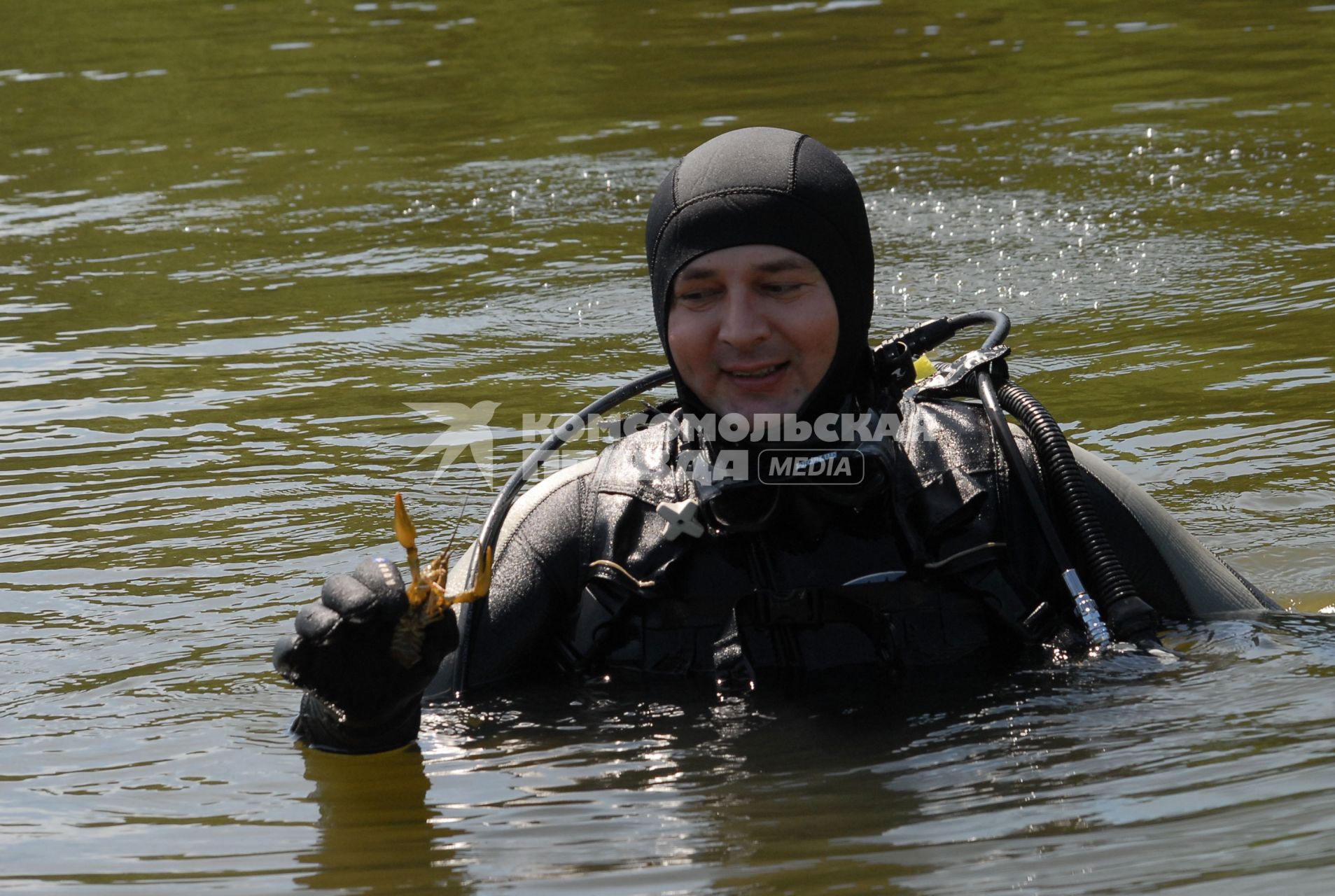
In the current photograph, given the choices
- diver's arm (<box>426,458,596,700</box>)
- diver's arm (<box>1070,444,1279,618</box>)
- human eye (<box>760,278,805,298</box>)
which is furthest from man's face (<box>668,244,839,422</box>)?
diver's arm (<box>1070,444,1279,618</box>)

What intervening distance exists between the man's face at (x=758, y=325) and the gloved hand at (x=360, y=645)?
749 mm

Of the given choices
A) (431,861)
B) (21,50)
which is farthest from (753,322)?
(21,50)

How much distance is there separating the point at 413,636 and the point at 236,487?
287cm

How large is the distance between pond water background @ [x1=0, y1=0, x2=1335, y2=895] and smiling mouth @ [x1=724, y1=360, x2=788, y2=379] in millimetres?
649

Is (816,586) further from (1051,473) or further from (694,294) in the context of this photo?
(694,294)

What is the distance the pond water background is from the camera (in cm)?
307

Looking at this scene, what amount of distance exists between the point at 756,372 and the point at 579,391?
2941 millimetres

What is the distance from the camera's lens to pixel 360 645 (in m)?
2.91

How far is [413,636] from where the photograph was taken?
2.93 meters

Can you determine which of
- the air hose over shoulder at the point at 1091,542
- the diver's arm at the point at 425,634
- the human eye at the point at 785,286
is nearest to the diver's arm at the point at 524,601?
the diver's arm at the point at 425,634

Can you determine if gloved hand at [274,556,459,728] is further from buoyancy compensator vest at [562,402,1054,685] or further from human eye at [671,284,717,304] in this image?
human eye at [671,284,717,304]

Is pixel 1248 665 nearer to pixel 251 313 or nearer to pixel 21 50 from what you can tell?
pixel 251 313

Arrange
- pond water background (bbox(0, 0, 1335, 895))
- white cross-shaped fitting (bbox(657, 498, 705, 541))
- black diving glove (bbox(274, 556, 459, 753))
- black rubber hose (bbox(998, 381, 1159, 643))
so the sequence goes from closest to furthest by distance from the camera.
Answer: black diving glove (bbox(274, 556, 459, 753))
pond water background (bbox(0, 0, 1335, 895))
black rubber hose (bbox(998, 381, 1159, 643))
white cross-shaped fitting (bbox(657, 498, 705, 541))

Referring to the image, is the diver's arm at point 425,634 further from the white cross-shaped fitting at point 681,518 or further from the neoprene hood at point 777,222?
the neoprene hood at point 777,222
